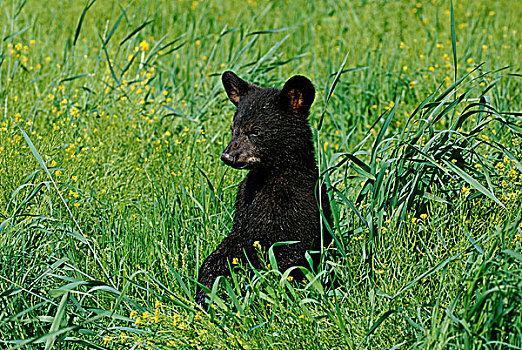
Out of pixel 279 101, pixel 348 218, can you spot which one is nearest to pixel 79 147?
pixel 279 101

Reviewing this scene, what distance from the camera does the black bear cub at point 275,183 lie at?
3.43 metres

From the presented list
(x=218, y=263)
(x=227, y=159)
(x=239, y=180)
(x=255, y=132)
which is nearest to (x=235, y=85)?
(x=255, y=132)

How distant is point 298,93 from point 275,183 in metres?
0.51

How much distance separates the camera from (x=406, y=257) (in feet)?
9.46

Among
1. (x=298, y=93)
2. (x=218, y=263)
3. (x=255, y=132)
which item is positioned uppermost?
(x=298, y=93)

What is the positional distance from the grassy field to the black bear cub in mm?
114

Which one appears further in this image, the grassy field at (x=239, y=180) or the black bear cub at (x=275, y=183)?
the black bear cub at (x=275, y=183)

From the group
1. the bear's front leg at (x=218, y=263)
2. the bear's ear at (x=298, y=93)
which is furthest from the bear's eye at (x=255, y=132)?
the bear's front leg at (x=218, y=263)

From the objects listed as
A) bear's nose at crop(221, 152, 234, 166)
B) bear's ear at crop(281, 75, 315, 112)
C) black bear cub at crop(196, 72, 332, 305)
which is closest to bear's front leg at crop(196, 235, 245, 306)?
black bear cub at crop(196, 72, 332, 305)

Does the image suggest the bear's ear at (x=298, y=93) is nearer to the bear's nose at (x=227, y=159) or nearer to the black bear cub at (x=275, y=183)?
the black bear cub at (x=275, y=183)

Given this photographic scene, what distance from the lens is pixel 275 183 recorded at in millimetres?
3564

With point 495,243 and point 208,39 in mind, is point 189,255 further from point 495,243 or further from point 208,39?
point 208,39

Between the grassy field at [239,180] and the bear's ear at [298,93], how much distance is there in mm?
323

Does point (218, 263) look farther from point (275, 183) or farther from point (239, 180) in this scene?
point (239, 180)
